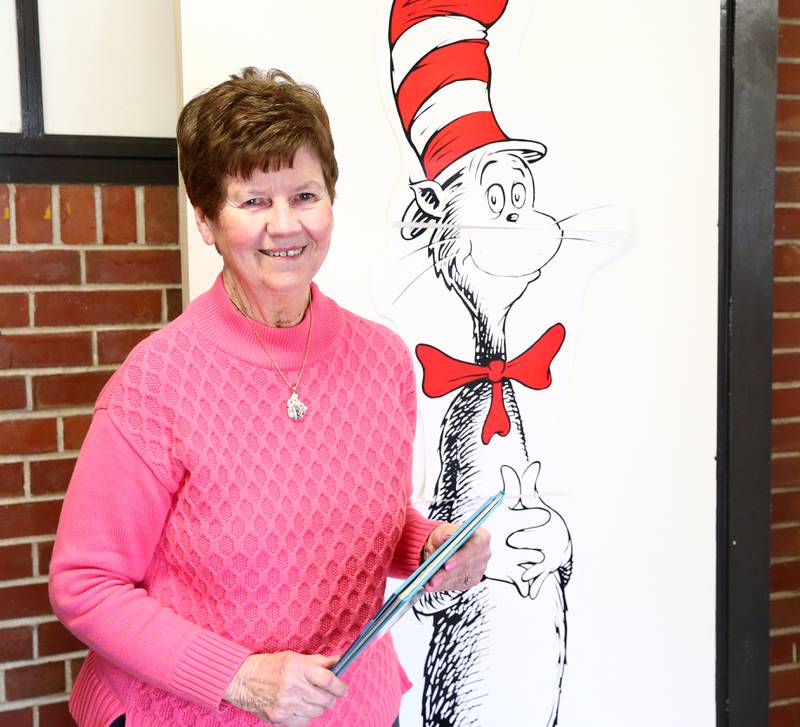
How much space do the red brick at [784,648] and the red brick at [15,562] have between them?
2080 mm

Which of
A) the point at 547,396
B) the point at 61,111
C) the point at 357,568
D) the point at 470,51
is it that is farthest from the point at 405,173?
the point at 357,568

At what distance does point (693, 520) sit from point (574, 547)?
1.16 ft

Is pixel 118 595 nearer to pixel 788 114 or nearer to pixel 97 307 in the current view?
pixel 97 307

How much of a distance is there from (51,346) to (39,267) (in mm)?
170

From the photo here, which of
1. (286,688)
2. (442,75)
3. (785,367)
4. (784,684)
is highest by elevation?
(442,75)

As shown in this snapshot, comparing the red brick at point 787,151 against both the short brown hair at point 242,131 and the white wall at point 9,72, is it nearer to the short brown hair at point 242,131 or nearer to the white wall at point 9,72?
the short brown hair at point 242,131

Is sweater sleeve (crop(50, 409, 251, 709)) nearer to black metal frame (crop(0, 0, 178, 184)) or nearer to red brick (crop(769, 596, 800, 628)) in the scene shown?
black metal frame (crop(0, 0, 178, 184))

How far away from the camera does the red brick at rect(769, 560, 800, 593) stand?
2678 mm

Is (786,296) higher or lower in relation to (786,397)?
higher

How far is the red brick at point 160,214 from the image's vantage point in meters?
1.99

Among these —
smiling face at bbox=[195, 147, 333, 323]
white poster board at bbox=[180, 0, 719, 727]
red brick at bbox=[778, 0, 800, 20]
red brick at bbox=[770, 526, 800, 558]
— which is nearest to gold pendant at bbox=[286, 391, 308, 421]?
smiling face at bbox=[195, 147, 333, 323]

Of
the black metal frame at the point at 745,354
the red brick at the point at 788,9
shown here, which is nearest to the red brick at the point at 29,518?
the black metal frame at the point at 745,354

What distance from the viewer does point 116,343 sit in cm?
200

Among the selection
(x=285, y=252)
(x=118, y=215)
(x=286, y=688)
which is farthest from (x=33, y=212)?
(x=286, y=688)
